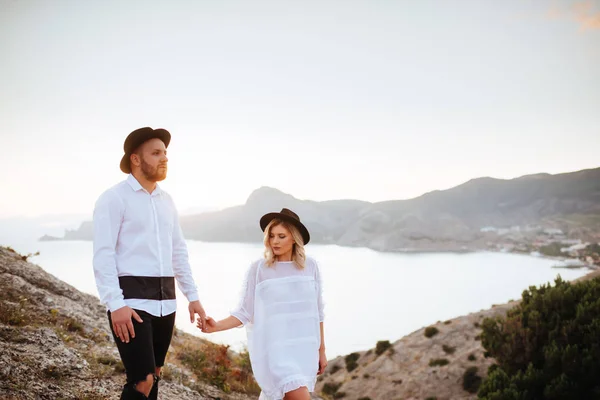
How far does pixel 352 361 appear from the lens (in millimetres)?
43969

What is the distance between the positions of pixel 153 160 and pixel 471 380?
102ft

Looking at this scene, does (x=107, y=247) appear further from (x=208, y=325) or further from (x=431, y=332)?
(x=431, y=332)

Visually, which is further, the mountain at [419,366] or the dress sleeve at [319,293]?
the mountain at [419,366]

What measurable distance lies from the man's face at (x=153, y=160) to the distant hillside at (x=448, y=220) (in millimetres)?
160481

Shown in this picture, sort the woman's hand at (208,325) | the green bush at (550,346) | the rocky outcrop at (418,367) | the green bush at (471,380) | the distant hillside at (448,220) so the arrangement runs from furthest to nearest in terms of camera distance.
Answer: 1. the distant hillside at (448,220)
2. the rocky outcrop at (418,367)
3. the green bush at (471,380)
4. the green bush at (550,346)
5. the woman's hand at (208,325)

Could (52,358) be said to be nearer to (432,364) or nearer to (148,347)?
(148,347)

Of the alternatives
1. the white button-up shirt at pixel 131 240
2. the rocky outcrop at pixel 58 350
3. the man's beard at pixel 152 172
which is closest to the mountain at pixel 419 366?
the rocky outcrop at pixel 58 350

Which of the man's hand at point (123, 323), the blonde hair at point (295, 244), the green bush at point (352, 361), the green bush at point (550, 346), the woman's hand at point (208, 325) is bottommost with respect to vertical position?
the green bush at point (352, 361)

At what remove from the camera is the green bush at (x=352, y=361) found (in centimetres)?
4216

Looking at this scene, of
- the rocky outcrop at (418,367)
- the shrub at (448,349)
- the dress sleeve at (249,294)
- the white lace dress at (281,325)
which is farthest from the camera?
the shrub at (448,349)

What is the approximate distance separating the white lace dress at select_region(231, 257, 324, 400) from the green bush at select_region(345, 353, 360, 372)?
4235 cm

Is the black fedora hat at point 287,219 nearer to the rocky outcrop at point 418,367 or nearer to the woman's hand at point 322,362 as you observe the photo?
the woman's hand at point 322,362

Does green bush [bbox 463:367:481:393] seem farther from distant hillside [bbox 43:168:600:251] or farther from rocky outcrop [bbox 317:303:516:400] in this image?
distant hillside [bbox 43:168:600:251]

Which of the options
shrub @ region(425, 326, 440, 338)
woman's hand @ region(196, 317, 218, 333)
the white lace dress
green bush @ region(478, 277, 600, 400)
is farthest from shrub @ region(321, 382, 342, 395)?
woman's hand @ region(196, 317, 218, 333)
